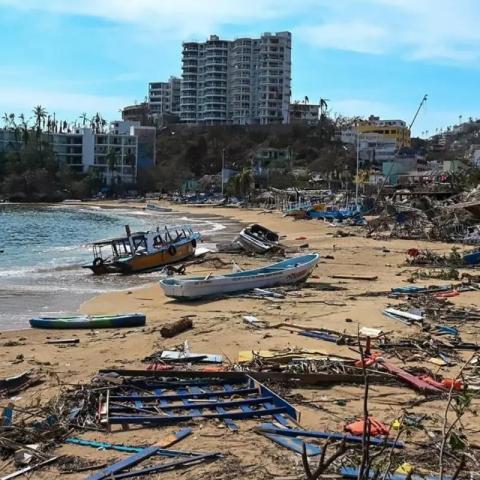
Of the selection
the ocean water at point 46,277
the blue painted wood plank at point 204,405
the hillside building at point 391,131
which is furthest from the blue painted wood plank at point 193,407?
the hillside building at point 391,131

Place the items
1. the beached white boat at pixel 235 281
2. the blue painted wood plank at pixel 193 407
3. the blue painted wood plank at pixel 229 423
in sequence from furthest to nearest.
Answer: the beached white boat at pixel 235 281 → the blue painted wood plank at pixel 193 407 → the blue painted wood plank at pixel 229 423

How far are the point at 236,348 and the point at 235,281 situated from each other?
6.88 metres

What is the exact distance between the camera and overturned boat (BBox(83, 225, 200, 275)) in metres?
28.1

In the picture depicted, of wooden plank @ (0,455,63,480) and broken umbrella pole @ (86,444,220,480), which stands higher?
broken umbrella pole @ (86,444,220,480)

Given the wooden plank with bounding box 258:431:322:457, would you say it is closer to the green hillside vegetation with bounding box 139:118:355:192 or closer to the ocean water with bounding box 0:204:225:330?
the ocean water with bounding box 0:204:225:330

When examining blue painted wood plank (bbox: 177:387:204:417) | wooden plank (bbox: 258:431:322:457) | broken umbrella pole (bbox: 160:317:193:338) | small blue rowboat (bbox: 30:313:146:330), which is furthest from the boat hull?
wooden plank (bbox: 258:431:322:457)

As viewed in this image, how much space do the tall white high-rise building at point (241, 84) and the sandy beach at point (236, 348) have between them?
6110 inches

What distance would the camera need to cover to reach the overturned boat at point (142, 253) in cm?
2808

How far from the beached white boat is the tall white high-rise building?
503 feet

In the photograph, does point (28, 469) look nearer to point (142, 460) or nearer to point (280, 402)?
point (142, 460)

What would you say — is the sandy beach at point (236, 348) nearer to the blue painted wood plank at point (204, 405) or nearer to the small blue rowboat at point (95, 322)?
the small blue rowboat at point (95, 322)

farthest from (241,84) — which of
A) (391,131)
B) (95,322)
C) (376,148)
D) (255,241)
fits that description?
(95,322)

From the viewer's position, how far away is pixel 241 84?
17975cm

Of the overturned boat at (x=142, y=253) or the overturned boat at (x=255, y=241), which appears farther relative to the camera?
the overturned boat at (x=255, y=241)
